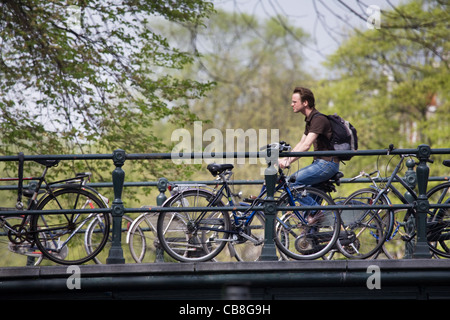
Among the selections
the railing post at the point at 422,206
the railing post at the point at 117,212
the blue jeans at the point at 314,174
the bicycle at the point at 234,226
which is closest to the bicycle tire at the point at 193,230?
the bicycle at the point at 234,226

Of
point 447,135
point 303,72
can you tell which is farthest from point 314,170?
point 303,72

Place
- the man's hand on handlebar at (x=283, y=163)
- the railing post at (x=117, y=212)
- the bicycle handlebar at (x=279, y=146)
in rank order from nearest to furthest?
the railing post at (x=117, y=212)
the bicycle handlebar at (x=279, y=146)
the man's hand on handlebar at (x=283, y=163)

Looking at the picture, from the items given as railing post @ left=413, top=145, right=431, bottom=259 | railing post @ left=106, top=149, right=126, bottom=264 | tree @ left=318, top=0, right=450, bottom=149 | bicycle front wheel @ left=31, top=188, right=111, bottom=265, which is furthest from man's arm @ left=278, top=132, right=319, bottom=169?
tree @ left=318, top=0, right=450, bottom=149

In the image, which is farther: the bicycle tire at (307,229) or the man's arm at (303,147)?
the bicycle tire at (307,229)

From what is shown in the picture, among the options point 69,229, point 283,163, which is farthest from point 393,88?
point 69,229

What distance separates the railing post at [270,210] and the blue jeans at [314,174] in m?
0.57

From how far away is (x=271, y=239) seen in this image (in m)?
6.79

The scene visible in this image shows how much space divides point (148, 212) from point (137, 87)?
6.19 m

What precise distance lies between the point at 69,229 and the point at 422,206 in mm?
3470

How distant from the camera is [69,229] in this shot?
741 cm

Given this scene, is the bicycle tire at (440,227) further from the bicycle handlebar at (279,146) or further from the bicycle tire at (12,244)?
the bicycle tire at (12,244)

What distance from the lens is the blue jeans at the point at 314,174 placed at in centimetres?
740

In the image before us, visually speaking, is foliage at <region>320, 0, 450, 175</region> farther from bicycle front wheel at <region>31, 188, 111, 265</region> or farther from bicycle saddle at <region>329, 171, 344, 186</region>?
bicycle front wheel at <region>31, 188, 111, 265</region>

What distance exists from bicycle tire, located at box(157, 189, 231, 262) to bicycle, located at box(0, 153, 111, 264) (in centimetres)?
63
